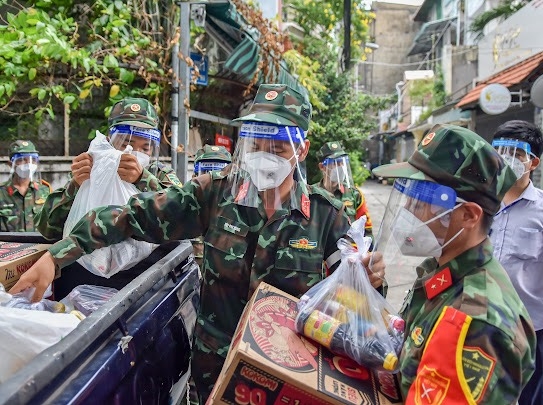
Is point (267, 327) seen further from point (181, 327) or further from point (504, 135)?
point (504, 135)

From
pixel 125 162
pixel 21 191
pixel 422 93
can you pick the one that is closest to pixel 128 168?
pixel 125 162

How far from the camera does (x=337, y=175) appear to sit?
5324 mm

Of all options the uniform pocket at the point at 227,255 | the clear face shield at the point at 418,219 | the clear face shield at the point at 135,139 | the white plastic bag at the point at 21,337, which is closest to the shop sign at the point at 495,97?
the clear face shield at the point at 135,139

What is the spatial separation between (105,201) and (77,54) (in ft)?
11.0

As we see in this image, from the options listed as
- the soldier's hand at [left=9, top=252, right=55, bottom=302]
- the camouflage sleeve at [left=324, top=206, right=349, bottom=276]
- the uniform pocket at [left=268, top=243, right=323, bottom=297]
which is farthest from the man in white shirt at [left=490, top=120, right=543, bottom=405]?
the soldier's hand at [left=9, top=252, right=55, bottom=302]

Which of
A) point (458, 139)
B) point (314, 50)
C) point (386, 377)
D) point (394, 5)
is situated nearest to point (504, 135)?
point (458, 139)

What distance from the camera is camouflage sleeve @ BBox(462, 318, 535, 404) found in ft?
3.41

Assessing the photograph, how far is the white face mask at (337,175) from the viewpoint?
5.30 m

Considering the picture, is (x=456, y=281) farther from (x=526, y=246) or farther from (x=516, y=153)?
(x=516, y=153)

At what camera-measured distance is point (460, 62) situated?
1762 cm

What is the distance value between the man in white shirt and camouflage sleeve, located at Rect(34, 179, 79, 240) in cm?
227

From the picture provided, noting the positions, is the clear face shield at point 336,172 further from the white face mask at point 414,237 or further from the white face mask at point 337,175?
the white face mask at point 414,237

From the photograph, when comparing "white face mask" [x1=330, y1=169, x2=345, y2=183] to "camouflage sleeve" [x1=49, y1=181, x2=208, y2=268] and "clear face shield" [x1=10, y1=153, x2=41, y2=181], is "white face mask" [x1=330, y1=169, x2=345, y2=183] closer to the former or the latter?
"clear face shield" [x1=10, y1=153, x2=41, y2=181]

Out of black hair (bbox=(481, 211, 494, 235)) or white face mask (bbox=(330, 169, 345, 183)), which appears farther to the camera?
white face mask (bbox=(330, 169, 345, 183))
